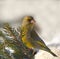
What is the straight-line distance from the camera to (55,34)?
6.09 meters

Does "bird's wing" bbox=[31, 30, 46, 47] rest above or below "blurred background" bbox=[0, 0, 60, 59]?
below

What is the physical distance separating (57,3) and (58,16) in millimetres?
93

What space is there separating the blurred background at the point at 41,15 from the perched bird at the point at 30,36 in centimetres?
3

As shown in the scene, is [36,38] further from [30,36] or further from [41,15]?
[41,15]

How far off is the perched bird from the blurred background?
1.3 inches

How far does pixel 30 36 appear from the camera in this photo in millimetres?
6082

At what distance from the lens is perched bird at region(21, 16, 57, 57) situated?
6051 mm

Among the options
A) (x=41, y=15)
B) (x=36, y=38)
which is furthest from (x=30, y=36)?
(x=41, y=15)

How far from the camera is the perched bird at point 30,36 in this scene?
6.05m

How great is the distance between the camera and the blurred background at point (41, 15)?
6.07 meters

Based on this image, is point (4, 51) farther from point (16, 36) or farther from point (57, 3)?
point (57, 3)

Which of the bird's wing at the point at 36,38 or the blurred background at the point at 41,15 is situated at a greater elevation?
the blurred background at the point at 41,15

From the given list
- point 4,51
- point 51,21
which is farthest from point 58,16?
point 4,51

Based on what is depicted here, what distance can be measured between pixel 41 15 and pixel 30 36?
0.17m
